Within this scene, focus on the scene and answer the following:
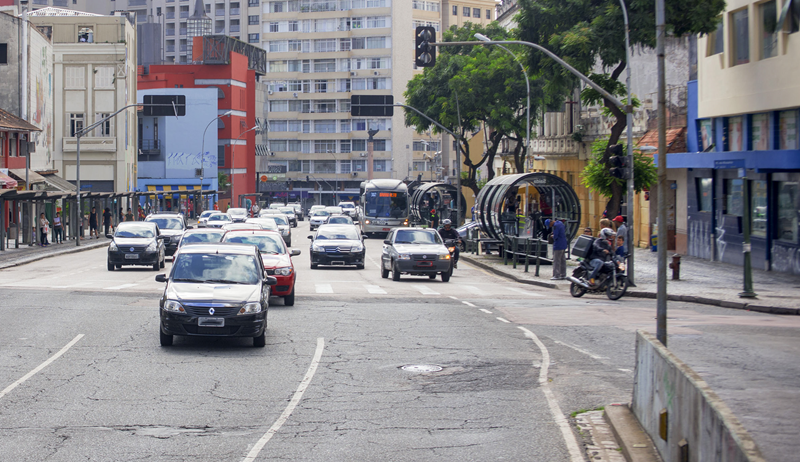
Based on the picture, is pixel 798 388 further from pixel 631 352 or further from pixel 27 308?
pixel 27 308

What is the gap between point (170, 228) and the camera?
126ft

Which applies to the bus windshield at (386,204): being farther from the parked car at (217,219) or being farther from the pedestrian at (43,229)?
the pedestrian at (43,229)

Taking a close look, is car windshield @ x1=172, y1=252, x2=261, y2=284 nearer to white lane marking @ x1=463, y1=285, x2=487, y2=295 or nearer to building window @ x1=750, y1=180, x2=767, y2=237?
white lane marking @ x1=463, y1=285, x2=487, y2=295

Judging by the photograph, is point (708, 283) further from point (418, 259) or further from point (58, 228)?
point (58, 228)

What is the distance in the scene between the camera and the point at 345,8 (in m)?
130

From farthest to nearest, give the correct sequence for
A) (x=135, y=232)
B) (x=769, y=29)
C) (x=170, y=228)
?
(x=170, y=228)
(x=135, y=232)
(x=769, y=29)

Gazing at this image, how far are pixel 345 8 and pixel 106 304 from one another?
115 m

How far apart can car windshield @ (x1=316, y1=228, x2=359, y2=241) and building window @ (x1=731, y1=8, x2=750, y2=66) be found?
1466cm

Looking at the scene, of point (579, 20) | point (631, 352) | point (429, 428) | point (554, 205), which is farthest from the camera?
point (554, 205)

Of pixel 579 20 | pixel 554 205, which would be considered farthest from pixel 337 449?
pixel 554 205

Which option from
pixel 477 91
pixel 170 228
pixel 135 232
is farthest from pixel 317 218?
pixel 135 232

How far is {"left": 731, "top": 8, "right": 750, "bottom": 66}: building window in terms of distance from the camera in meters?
30.6

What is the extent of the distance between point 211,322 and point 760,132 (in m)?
22.6

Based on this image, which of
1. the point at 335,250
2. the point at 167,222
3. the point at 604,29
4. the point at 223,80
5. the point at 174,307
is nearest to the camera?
the point at 174,307
